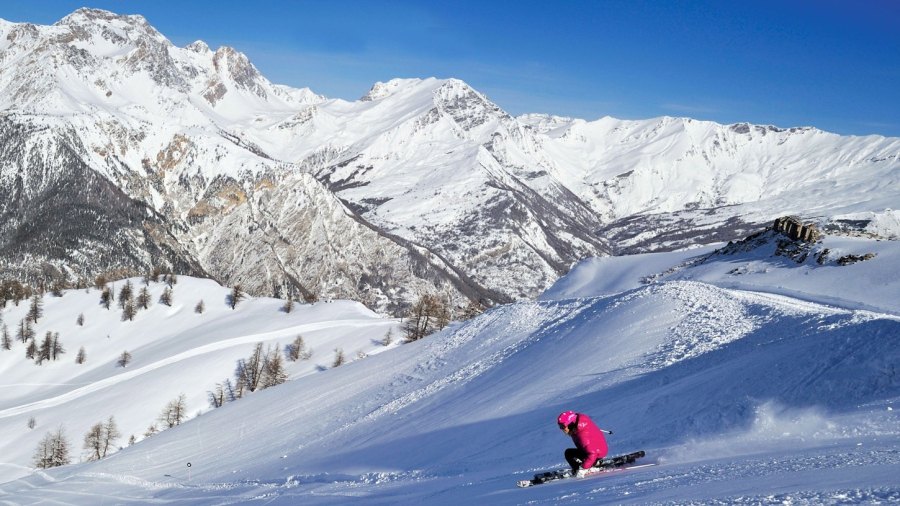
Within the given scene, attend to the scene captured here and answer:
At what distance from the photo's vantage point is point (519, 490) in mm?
18938

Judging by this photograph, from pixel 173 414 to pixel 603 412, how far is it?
226 ft

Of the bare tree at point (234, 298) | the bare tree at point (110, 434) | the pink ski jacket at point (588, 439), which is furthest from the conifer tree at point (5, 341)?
the pink ski jacket at point (588, 439)

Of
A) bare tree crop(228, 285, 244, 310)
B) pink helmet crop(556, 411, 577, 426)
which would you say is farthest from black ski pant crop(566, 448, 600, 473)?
bare tree crop(228, 285, 244, 310)

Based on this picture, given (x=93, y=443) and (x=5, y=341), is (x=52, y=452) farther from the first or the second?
(x=5, y=341)

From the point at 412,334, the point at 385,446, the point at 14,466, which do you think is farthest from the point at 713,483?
the point at 14,466

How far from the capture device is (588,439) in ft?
61.2

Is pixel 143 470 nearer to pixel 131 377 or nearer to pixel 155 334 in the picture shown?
pixel 131 377

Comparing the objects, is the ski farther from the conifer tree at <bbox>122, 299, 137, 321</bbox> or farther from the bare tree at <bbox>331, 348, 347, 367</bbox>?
the conifer tree at <bbox>122, 299, 137, 321</bbox>

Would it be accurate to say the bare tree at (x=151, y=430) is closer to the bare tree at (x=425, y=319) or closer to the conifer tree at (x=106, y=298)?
the bare tree at (x=425, y=319)

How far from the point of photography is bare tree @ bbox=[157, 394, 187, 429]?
78.7 metres

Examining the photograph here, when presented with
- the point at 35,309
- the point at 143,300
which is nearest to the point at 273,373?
the point at 143,300

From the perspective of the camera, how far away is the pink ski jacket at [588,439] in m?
18.5

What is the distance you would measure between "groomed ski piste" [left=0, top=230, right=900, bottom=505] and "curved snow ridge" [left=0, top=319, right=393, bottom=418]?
52.2 feet

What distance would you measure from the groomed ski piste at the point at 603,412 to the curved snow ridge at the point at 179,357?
15.9 m
